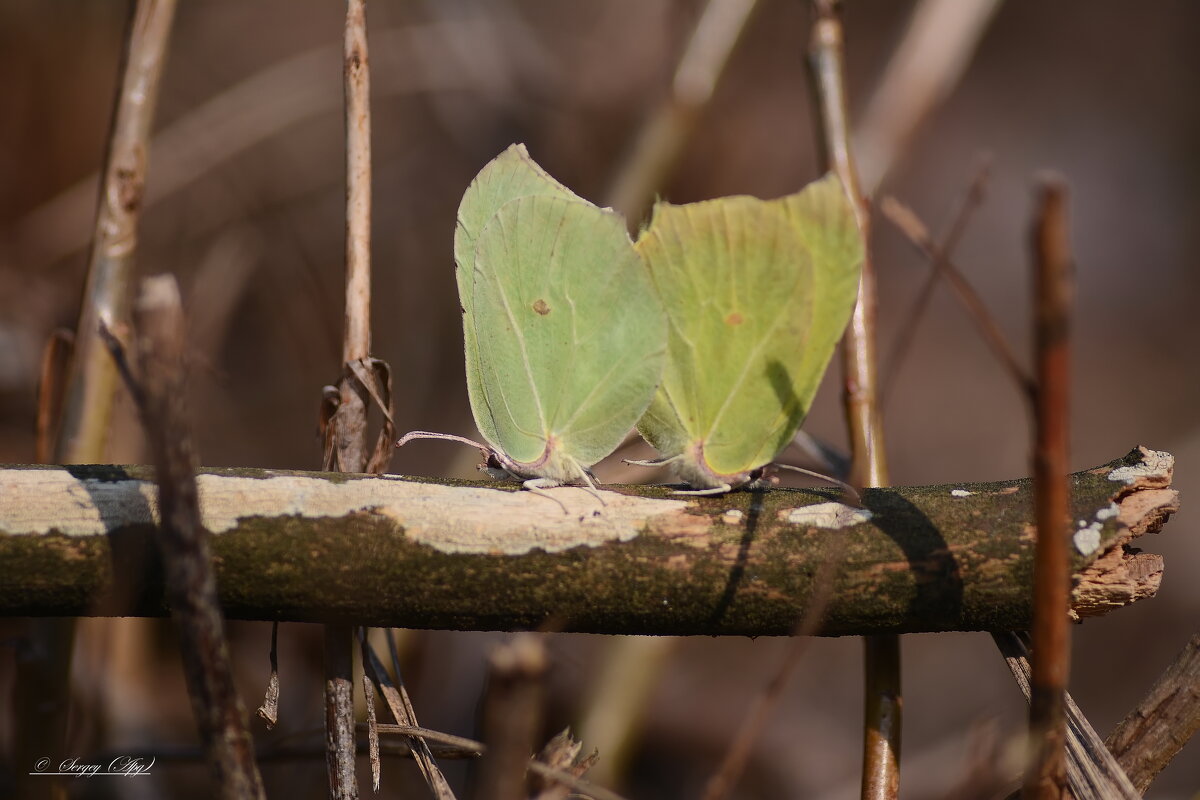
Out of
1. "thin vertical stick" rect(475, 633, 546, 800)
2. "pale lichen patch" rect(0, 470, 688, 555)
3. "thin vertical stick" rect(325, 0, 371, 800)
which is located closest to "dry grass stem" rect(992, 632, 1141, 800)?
"pale lichen patch" rect(0, 470, 688, 555)

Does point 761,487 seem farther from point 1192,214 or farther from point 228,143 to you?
point 1192,214

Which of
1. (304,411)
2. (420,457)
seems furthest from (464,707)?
(304,411)

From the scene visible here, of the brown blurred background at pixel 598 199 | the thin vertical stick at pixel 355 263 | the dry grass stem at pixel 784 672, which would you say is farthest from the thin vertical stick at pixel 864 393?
the thin vertical stick at pixel 355 263

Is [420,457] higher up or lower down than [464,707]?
higher up

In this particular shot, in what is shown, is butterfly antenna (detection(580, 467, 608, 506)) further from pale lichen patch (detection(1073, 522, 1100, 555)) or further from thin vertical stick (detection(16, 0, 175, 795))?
thin vertical stick (detection(16, 0, 175, 795))

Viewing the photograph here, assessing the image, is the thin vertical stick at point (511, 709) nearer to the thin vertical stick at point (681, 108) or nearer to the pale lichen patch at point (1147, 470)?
the pale lichen patch at point (1147, 470)

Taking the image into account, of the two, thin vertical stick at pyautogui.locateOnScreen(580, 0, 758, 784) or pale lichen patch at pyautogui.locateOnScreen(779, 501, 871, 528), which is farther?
thin vertical stick at pyautogui.locateOnScreen(580, 0, 758, 784)
